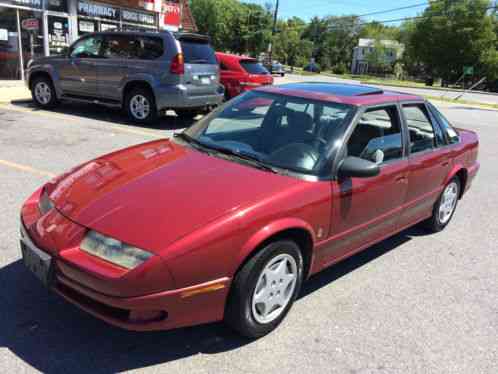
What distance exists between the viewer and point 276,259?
9.58 ft

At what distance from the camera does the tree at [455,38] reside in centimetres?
6744

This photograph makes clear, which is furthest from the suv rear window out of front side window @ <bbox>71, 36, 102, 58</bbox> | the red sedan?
the red sedan

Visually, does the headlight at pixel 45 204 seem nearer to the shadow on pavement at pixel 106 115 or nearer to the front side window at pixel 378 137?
the front side window at pixel 378 137

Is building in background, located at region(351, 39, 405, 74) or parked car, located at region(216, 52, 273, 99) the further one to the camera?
building in background, located at region(351, 39, 405, 74)

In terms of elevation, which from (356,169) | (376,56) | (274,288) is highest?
(376,56)

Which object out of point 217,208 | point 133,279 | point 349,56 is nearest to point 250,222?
point 217,208

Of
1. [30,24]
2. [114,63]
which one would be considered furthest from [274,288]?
[30,24]

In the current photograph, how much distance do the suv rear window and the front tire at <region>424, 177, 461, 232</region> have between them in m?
9.05

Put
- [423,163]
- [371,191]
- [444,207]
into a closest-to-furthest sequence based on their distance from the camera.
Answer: [371,191]
[423,163]
[444,207]

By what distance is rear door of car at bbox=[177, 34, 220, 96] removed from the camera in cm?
977

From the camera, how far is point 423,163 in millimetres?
4254

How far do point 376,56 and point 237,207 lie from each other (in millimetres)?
90665

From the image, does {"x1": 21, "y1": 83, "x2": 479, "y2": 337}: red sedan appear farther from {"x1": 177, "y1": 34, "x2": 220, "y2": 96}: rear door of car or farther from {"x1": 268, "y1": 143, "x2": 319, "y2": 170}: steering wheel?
{"x1": 177, "y1": 34, "x2": 220, "y2": 96}: rear door of car

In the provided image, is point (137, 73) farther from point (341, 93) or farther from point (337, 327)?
point (337, 327)
